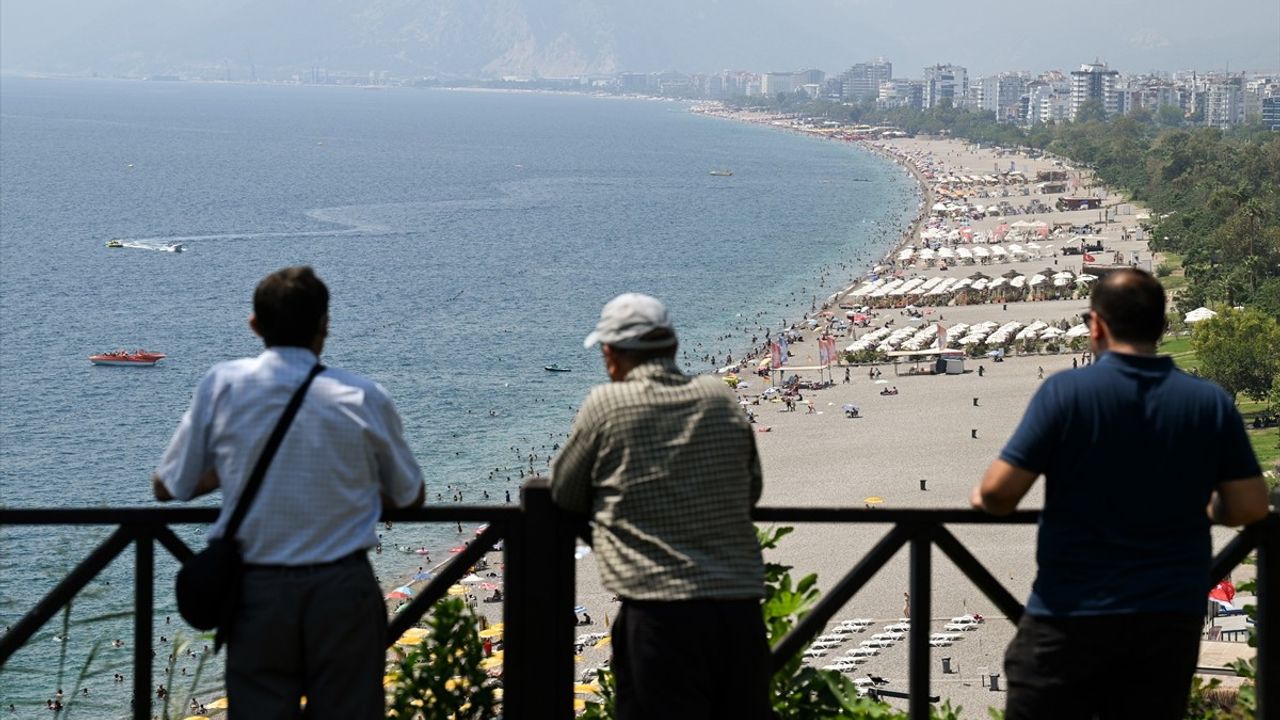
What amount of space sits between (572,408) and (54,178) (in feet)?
345

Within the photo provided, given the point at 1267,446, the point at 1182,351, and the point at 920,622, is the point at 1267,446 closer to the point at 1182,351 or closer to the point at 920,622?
the point at 1182,351

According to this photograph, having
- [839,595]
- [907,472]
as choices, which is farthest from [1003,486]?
[907,472]

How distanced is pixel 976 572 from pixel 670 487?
1138 mm

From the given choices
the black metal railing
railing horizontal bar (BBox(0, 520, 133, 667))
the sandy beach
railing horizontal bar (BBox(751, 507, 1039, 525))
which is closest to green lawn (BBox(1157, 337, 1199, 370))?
the sandy beach

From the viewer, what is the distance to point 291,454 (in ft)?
13.5

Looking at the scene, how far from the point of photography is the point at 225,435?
13.6 feet

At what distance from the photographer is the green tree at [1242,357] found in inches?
1783

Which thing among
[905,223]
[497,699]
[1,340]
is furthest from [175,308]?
[497,699]

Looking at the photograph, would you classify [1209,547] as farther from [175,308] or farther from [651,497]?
[175,308]

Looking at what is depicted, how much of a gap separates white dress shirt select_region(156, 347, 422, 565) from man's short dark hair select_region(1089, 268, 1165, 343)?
1.98m

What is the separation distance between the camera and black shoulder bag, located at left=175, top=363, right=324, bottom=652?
4.02 meters

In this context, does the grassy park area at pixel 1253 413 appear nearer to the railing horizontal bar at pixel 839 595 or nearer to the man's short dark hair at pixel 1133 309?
the railing horizontal bar at pixel 839 595

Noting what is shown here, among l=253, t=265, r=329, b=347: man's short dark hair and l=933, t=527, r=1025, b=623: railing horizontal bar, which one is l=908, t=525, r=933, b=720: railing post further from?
l=253, t=265, r=329, b=347: man's short dark hair

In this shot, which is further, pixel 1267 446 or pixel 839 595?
pixel 1267 446
